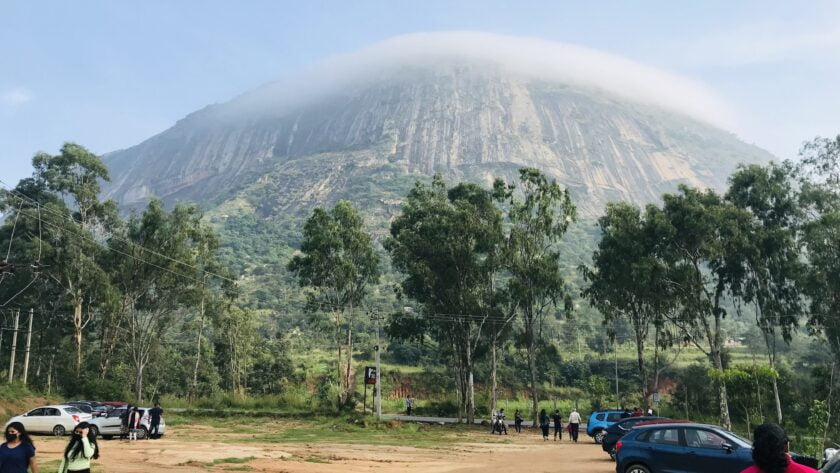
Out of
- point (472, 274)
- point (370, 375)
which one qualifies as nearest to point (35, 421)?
point (370, 375)

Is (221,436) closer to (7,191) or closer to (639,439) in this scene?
(639,439)

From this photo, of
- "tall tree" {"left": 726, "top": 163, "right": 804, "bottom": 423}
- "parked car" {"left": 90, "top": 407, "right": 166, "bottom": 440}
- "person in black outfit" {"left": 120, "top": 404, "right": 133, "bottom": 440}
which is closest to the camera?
"parked car" {"left": 90, "top": 407, "right": 166, "bottom": 440}

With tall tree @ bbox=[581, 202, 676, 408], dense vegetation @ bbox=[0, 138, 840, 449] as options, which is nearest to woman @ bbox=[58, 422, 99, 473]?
dense vegetation @ bbox=[0, 138, 840, 449]

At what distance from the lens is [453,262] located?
48.9m

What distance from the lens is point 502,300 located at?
5000cm

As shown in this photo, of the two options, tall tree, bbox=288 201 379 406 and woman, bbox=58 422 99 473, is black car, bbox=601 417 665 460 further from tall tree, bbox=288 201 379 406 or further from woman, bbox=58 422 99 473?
tall tree, bbox=288 201 379 406

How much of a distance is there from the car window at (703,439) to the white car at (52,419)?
2515 cm

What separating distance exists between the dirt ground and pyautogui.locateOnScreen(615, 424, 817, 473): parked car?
15.0ft

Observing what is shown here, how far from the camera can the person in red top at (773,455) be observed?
196 inches

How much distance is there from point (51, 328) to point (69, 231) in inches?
546

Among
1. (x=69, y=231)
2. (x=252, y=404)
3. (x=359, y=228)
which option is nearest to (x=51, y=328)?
(x=69, y=231)

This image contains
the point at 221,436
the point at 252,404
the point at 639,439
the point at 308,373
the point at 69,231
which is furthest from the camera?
the point at 308,373

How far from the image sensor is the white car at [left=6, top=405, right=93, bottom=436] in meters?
27.6

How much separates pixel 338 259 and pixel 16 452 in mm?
44046
